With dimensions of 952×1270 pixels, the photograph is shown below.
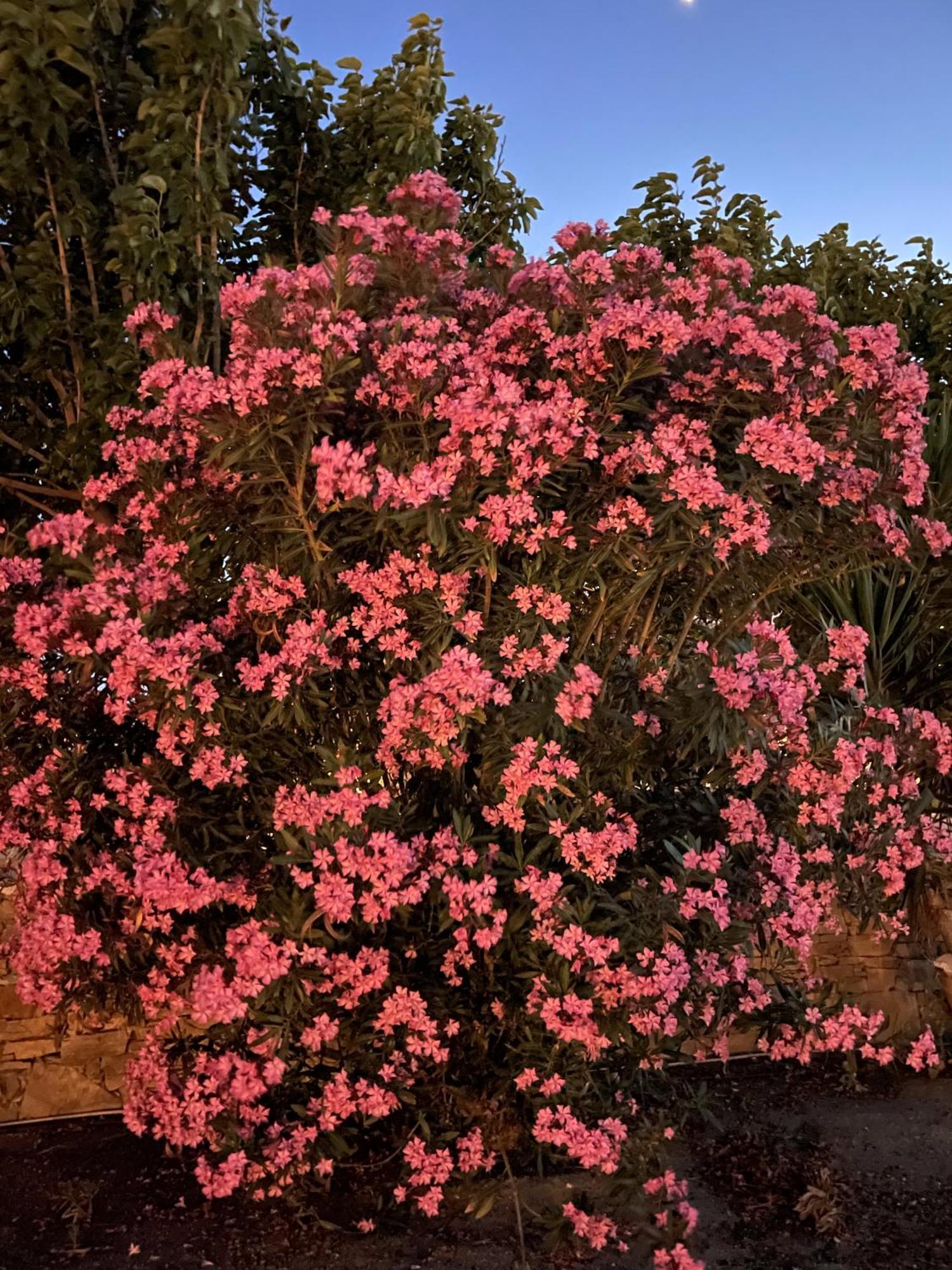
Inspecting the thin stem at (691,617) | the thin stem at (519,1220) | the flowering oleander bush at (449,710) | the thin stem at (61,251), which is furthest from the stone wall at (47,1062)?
the thin stem at (691,617)

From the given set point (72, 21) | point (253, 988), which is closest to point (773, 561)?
point (253, 988)

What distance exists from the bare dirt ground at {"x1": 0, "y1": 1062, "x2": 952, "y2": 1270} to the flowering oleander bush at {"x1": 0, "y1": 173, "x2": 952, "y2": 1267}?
244mm

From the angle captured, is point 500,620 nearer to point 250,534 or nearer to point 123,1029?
point 250,534

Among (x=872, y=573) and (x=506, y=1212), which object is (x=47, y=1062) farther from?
(x=872, y=573)

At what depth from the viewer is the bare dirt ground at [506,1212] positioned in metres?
3.79

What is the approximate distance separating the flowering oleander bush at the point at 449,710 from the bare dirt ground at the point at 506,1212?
244mm

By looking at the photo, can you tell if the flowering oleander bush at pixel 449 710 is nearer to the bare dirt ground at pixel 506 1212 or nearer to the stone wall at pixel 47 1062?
the bare dirt ground at pixel 506 1212

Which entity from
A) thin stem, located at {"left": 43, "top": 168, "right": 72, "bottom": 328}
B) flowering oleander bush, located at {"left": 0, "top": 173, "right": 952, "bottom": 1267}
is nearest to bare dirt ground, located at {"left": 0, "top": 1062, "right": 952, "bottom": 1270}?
flowering oleander bush, located at {"left": 0, "top": 173, "right": 952, "bottom": 1267}

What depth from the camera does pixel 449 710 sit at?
333cm

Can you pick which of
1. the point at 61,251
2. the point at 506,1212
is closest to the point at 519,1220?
the point at 506,1212

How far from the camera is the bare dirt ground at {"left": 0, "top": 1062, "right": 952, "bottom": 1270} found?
379cm

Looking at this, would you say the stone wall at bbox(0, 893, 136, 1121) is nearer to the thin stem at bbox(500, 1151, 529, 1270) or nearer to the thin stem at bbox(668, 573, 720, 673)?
the thin stem at bbox(500, 1151, 529, 1270)

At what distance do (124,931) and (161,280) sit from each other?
245 cm

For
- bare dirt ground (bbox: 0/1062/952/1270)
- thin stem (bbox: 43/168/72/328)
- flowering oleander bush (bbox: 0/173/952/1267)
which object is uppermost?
thin stem (bbox: 43/168/72/328)
